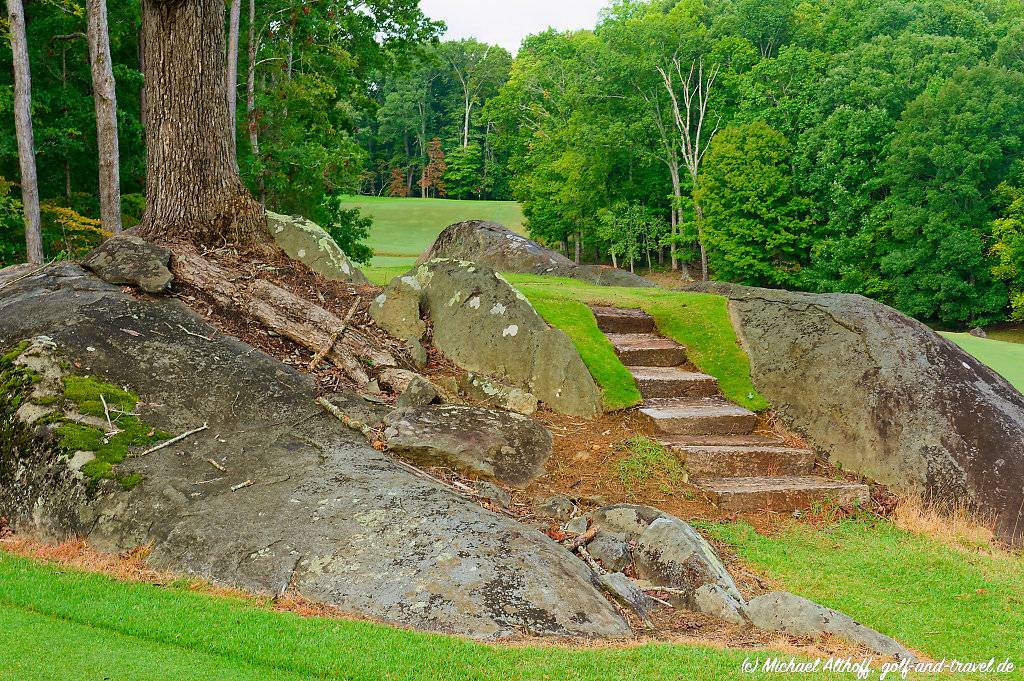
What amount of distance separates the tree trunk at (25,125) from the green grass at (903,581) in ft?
52.0

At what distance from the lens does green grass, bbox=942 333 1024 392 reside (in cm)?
1611

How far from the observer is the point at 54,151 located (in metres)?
19.3

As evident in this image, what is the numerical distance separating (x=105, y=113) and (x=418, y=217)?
1913 inches

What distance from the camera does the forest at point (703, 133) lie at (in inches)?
829

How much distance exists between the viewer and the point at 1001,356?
62.3ft

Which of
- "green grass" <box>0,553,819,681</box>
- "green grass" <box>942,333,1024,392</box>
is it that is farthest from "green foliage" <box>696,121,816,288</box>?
"green grass" <box>0,553,819,681</box>

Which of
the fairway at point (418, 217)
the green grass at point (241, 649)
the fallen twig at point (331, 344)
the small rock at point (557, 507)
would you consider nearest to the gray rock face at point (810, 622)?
the green grass at point (241, 649)

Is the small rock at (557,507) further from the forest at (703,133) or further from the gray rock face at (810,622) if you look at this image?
the forest at (703,133)

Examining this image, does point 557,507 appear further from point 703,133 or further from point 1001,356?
Result: point 703,133

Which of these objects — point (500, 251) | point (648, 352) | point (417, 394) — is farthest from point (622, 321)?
point (500, 251)

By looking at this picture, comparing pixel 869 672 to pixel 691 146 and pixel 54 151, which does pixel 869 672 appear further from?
pixel 691 146

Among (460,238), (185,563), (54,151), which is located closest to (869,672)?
(185,563)

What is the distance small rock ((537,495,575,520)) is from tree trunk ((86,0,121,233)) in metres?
13.1

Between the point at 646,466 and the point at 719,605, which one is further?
the point at 646,466
